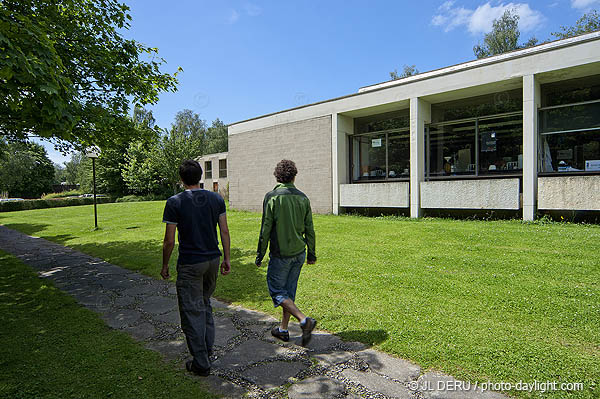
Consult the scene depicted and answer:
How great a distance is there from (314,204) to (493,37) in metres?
33.7

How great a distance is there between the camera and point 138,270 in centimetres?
688

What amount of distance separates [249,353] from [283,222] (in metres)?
1.34

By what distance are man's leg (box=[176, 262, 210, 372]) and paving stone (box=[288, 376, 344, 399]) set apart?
2.65ft

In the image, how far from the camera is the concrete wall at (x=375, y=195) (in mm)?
13219

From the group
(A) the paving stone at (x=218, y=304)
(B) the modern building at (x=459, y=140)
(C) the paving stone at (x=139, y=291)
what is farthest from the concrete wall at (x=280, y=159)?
(A) the paving stone at (x=218, y=304)

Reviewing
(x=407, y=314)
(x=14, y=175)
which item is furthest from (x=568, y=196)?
(x=14, y=175)

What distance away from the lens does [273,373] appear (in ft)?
9.49

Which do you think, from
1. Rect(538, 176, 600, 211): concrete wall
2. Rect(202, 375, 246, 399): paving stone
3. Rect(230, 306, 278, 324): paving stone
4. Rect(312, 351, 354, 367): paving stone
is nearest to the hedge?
Rect(230, 306, 278, 324): paving stone

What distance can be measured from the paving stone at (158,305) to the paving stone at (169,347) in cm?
100

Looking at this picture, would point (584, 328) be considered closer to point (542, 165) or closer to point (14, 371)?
point (14, 371)

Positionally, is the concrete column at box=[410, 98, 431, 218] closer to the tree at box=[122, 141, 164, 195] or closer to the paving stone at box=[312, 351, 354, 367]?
the paving stone at box=[312, 351, 354, 367]

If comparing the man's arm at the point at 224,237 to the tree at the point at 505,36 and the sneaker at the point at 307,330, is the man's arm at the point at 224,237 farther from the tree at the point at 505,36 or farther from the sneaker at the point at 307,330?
the tree at the point at 505,36

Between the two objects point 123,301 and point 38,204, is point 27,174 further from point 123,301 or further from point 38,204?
point 123,301

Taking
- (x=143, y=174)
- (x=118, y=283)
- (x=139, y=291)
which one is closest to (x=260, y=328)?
(x=139, y=291)
